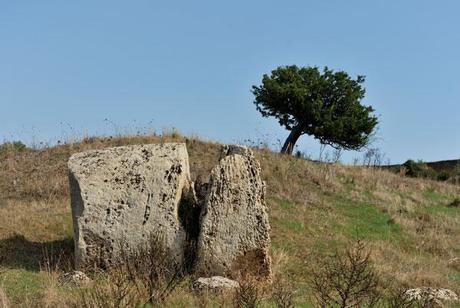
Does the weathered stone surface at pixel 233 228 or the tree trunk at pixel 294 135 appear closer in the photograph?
the weathered stone surface at pixel 233 228


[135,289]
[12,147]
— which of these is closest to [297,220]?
[135,289]

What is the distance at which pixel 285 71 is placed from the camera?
122ft

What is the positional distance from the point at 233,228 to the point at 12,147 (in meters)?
16.9

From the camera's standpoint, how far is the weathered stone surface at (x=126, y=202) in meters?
12.5

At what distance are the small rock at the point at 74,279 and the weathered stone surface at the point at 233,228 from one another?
2332 mm

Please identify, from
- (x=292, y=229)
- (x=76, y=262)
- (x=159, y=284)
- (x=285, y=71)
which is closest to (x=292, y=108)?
(x=285, y=71)

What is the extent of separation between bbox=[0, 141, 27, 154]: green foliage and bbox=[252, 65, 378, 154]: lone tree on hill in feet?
48.3

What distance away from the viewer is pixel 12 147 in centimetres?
2616

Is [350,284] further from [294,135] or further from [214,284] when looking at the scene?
[294,135]

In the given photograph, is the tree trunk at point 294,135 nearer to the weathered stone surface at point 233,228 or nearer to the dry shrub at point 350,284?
the weathered stone surface at point 233,228

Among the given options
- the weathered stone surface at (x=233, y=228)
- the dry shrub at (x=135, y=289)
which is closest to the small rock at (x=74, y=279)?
the dry shrub at (x=135, y=289)

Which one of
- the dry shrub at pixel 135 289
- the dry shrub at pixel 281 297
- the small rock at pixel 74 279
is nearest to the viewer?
the dry shrub at pixel 281 297

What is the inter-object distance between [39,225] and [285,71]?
24.1 m

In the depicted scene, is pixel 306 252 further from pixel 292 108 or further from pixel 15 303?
pixel 292 108
